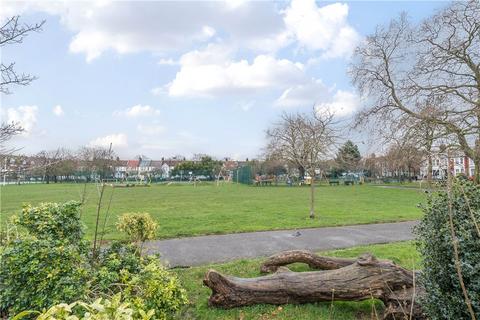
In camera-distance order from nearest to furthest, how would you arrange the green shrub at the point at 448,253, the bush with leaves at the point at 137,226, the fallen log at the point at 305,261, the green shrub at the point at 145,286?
the green shrub at the point at 448,253 → the green shrub at the point at 145,286 → the fallen log at the point at 305,261 → the bush with leaves at the point at 137,226

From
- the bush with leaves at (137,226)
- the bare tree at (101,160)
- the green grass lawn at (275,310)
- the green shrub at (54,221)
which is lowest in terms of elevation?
the green grass lawn at (275,310)

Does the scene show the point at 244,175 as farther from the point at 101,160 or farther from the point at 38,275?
the point at 38,275

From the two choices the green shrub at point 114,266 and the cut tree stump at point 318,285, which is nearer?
the green shrub at point 114,266

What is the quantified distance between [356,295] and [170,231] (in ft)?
22.6

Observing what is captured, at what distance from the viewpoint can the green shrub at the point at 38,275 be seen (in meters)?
3.31

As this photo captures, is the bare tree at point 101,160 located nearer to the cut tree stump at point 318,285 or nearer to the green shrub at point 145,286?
the green shrub at point 145,286

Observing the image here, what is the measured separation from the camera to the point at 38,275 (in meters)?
3.40

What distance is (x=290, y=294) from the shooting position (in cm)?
448

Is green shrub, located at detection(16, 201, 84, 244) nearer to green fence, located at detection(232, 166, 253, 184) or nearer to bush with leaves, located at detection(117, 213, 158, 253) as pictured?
bush with leaves, located at detection(117, 213, 158, 253)

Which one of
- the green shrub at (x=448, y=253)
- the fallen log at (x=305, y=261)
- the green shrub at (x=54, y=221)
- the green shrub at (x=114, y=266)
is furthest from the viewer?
the fallen log at (x=305, y=261)

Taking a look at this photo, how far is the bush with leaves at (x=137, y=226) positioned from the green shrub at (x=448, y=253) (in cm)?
413

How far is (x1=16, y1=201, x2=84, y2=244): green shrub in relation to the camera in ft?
13.3

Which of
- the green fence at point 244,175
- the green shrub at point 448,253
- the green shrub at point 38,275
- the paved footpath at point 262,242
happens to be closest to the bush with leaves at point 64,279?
the green shrub at point 38,275

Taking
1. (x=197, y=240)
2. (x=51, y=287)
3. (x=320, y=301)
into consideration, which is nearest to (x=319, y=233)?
(x=197, y=240)
